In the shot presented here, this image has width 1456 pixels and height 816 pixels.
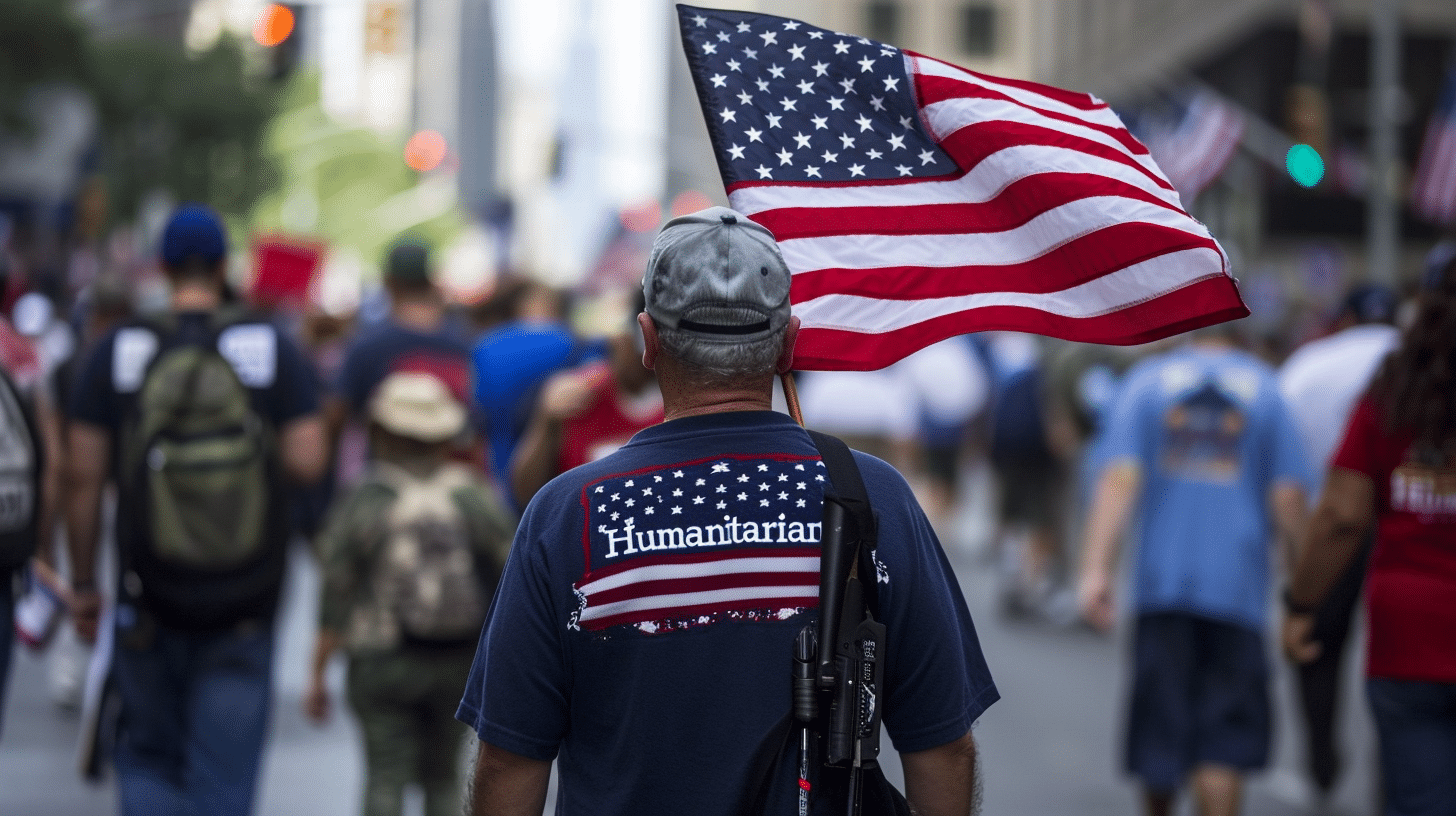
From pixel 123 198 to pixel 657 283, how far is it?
39.6 meters

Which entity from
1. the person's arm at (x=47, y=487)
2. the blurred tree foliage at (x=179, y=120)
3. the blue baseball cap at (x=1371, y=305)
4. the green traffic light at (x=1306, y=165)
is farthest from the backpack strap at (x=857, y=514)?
the blurred tree foliage at (x=179, y=120)

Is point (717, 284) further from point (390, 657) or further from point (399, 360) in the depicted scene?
point (399, 360)

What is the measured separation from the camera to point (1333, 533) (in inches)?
194

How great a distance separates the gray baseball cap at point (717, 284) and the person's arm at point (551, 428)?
3.19m

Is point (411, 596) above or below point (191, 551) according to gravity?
below

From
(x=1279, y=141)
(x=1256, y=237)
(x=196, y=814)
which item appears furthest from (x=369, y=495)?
(x=1256, y=237)

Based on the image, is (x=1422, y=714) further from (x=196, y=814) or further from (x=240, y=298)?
(x=240, y=298)

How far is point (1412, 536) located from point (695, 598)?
2646mm

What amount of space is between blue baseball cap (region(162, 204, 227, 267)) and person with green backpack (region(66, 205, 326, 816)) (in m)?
0.01

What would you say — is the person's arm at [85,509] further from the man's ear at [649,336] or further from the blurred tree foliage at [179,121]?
the blurred tree foliage at [179,121]

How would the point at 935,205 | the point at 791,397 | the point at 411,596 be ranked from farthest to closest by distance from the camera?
1. the point at 411,596
2. the point at 935,205
3. the point at 791,397

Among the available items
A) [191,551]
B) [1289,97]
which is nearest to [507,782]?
[191,551]

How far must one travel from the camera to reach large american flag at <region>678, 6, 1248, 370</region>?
147 inches

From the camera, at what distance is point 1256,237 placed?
42781 mm
